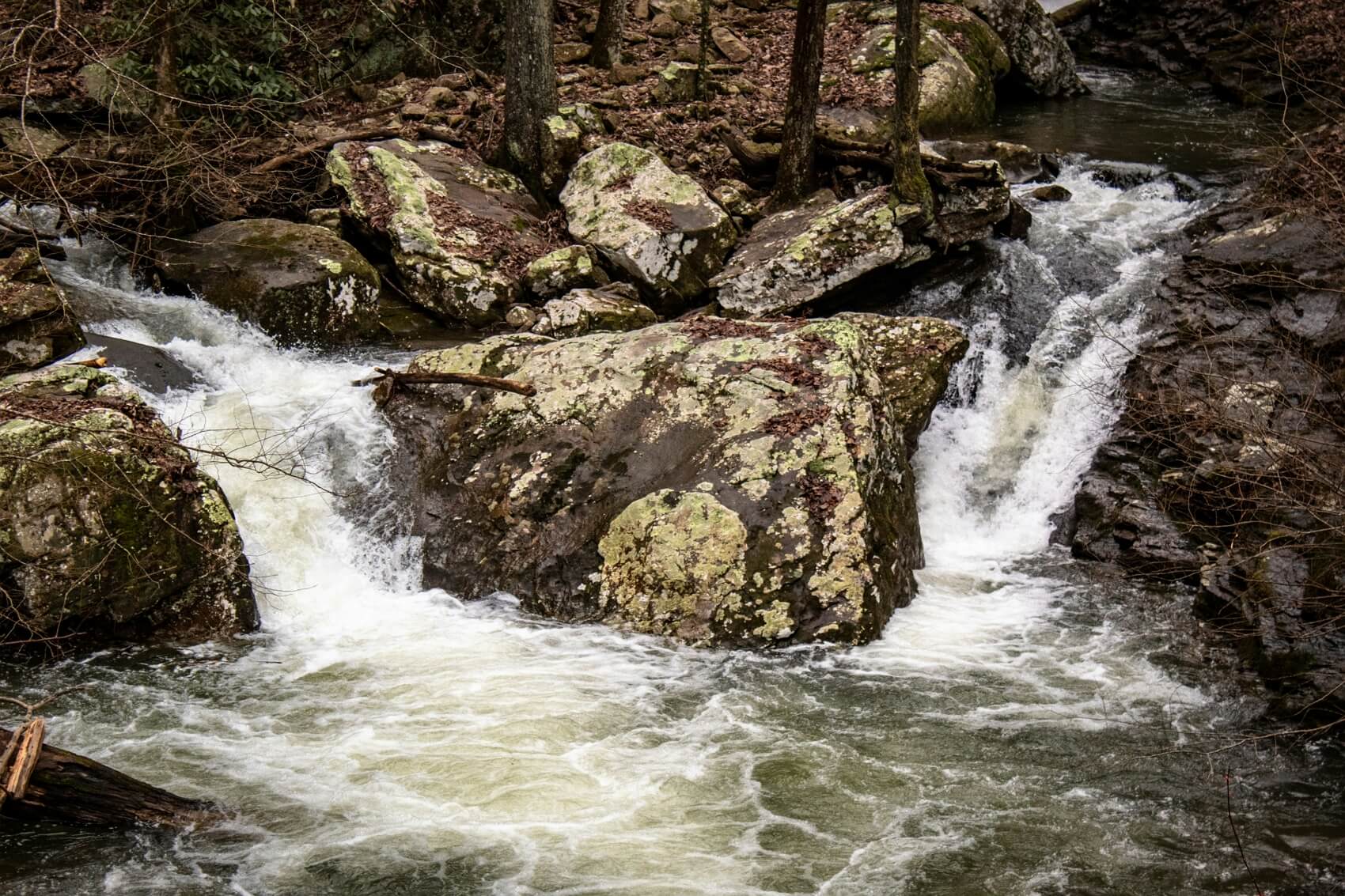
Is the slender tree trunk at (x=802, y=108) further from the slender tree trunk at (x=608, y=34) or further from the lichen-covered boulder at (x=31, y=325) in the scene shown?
the lichen-covered boulder at (x=31, y=325)

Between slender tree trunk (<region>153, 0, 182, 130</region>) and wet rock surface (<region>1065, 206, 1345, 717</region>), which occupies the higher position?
slender tree trunk (<region>153, 0, 182, 130</region>)

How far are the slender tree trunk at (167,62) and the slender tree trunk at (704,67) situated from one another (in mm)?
6866

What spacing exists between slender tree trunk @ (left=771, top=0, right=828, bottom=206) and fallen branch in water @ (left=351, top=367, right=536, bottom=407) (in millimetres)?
5409

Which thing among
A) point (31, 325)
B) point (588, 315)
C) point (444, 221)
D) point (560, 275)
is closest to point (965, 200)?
point (588, 315)

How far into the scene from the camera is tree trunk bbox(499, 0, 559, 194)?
539 inches

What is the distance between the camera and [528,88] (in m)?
13.9

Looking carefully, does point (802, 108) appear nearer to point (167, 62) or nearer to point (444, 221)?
point (444, 221)

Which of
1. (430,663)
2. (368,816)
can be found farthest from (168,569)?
(368,816)

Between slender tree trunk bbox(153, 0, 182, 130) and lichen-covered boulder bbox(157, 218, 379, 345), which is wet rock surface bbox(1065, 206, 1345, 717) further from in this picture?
slender tree trunk bbox(153, 0, 182, 130)

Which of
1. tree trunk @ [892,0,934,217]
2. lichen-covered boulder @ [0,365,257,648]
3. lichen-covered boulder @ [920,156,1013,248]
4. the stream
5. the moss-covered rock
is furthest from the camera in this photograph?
the moss-covered rock

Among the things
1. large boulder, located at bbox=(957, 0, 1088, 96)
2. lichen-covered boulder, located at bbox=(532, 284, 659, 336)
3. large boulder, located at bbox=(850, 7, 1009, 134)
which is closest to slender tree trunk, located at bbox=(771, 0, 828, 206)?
lichen-covered boulder, located at bbox=(532, 284, 659, 336)

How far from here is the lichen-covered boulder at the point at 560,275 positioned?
41.0 feet

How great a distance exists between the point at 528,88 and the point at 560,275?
9.78 ft

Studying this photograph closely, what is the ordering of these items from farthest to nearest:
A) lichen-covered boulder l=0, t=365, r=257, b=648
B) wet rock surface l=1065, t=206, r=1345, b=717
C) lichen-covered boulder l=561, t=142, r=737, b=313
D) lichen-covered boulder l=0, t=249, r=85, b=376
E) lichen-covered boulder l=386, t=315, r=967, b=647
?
1. lichen-covered boulder l=561, t=142, r=737, b=313
2. lichen-covered boulder l=0, t=249, r=85, b=376
3. lichen-covered boulder l=386, t=315, r=967, b=647
4. lichen-covered boulder l=0, t=365, r=257, b=648
5. wet rock surface l=1065, t=206, r=1345, b=717
